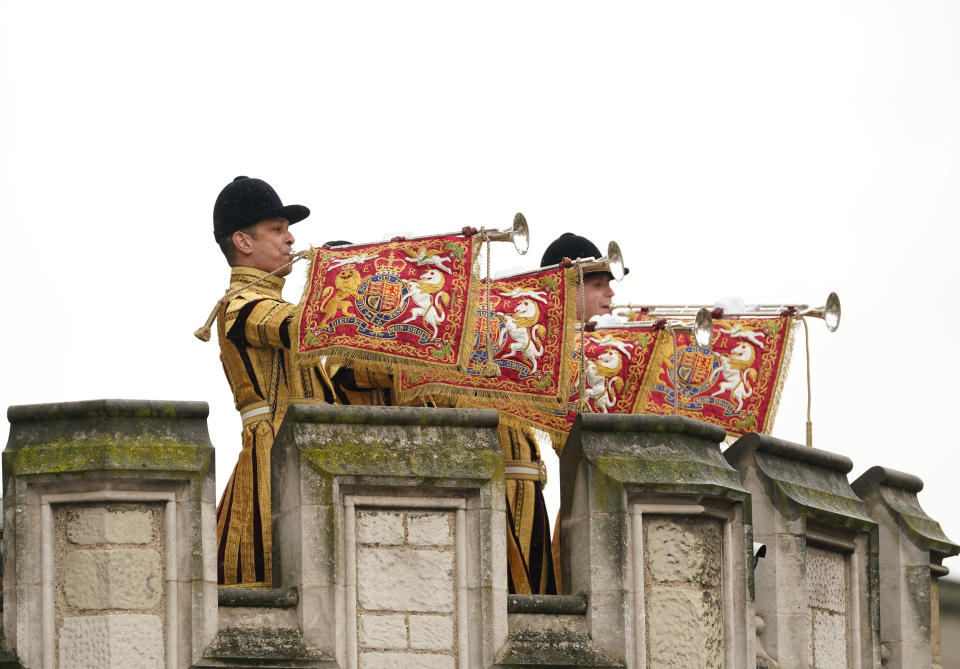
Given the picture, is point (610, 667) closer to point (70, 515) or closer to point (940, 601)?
point (70, 515)

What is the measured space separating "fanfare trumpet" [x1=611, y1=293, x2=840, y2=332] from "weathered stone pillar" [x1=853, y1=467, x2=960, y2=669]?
139 centimetres

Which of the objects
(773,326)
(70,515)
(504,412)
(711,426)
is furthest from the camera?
(773,326)

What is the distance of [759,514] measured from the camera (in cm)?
1764

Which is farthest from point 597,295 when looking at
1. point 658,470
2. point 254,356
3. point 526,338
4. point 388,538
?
point 388,538

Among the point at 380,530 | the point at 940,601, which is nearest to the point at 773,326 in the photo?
the point at 940,601

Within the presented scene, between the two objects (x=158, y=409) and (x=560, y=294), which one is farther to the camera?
(x=560, y=294)

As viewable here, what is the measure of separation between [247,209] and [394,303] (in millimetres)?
1361

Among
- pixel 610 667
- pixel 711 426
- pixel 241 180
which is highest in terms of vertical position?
pixel 241 180

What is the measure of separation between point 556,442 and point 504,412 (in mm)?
413

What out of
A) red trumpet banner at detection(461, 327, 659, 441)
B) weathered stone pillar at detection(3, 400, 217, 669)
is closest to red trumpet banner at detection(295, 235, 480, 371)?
red trumpet banner at detection(461, 327, 659, 441)

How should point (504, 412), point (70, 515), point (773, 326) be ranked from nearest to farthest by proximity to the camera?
1. point (70, 515)
2. point (504, 412)
3. point (773, 326)

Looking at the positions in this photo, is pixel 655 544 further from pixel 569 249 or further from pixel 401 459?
pixel 569 249

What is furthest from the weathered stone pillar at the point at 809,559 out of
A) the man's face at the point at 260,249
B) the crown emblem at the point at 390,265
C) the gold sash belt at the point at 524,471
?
the man's face at the point at 260,249

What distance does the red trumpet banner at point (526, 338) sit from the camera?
1819 cm
